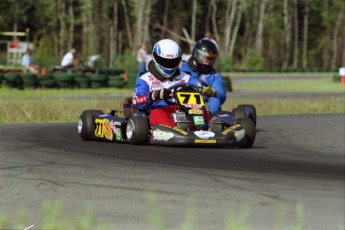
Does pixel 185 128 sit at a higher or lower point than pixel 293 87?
higher

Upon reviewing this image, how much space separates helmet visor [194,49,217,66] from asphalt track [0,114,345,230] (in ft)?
4.74

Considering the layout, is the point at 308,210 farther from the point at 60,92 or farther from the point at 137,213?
the point at 60,92

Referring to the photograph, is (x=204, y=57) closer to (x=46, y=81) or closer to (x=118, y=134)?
(x=118, y=134)

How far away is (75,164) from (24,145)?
2053 millimetres

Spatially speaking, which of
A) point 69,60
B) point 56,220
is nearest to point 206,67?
point 56,220

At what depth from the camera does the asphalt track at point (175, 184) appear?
18.4ft

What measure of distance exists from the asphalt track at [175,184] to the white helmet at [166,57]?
1.11m

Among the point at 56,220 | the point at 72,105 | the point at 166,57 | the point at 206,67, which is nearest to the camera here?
the point at 56,220

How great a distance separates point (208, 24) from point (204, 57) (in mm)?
74483

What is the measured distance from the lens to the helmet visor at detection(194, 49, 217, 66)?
11914 millimetres

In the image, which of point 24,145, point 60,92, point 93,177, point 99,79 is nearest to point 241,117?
point 24,145

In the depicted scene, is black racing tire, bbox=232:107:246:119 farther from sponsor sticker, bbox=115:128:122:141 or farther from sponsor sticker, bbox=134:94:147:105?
sponsor sticker, bbox=115:128:122:141

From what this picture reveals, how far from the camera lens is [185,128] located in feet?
34.3

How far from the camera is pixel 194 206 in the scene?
5.94m
